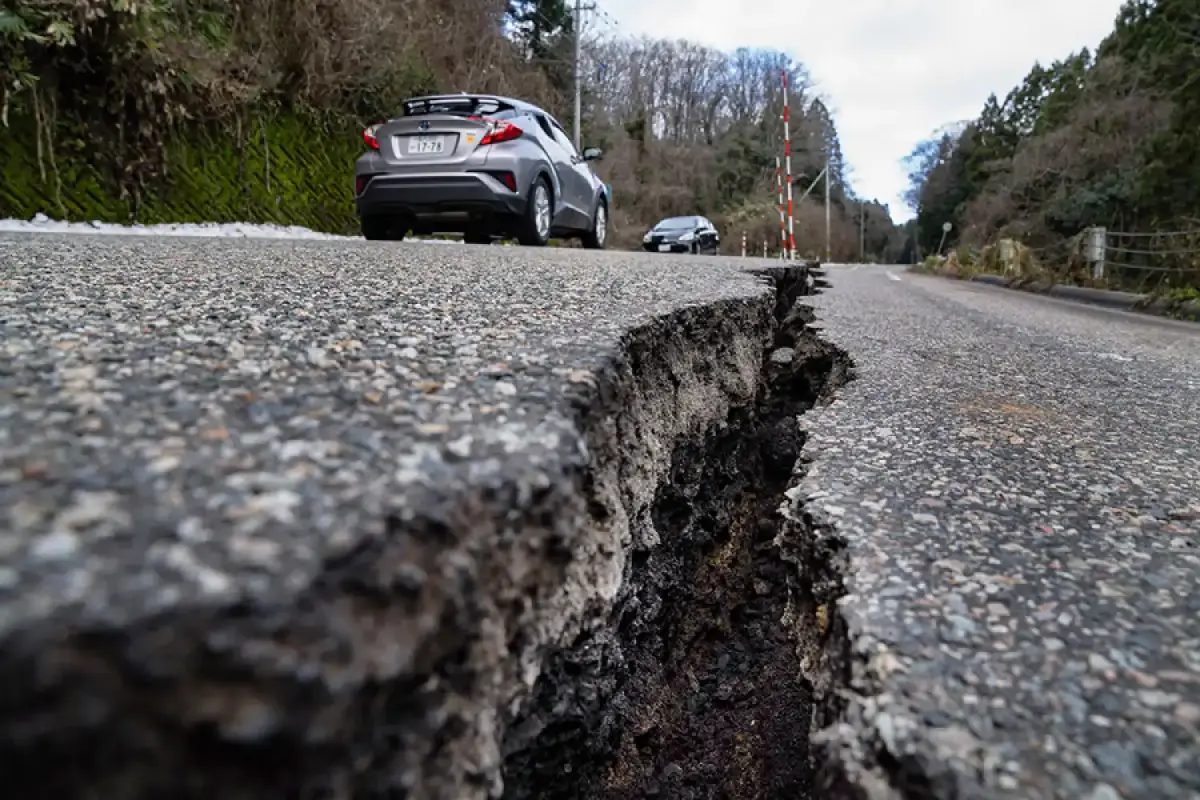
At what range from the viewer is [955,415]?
5.41 feet

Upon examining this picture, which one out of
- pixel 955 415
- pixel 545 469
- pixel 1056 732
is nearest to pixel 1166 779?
pixel 1056 732

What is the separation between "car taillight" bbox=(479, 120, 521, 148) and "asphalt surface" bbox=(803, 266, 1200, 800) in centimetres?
419

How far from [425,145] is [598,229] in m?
2.49

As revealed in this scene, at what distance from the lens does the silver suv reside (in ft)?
17.3

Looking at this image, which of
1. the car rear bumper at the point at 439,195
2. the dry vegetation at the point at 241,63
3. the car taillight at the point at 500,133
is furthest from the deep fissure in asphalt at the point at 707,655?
the dry vegetation at the point at 241,63

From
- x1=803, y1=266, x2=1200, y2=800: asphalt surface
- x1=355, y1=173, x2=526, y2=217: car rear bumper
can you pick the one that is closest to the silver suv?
x1=355, y1=173, x2=526, y2=217: car rear bumper

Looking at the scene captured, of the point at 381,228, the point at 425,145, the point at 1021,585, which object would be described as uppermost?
the point at 425,145

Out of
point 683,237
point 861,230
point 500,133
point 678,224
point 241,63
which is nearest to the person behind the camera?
point 500,133

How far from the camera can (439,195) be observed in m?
5.29

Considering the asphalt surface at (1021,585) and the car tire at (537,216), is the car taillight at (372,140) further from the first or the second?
the asphalt surface at (1021,585)

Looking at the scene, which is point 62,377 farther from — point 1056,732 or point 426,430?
point 1056,732

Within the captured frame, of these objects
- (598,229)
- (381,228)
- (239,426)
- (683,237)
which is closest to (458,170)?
(381,228)

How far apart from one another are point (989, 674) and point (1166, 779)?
145mm

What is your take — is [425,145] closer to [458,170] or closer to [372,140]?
[458,170]
